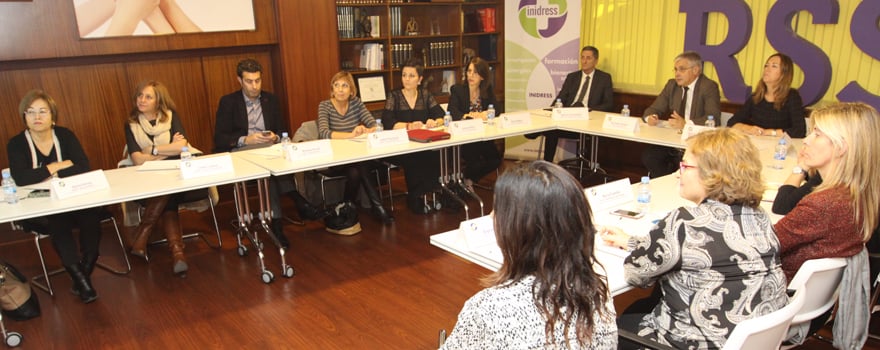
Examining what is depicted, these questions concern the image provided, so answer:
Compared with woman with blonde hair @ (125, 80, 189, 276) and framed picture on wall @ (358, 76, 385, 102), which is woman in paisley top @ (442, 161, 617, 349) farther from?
framed picture on wall @ (358, 76, 385, 102)

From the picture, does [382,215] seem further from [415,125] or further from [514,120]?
[514,120]

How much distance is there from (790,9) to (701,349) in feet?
14.1

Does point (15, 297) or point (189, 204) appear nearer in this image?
point (15, 297)

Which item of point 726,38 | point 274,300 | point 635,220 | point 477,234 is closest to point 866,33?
point 726,38

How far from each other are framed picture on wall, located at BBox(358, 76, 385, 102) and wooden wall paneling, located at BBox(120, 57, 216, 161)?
4.96 feet

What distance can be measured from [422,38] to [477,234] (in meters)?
4.55

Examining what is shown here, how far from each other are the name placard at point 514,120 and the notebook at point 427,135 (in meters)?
0.64

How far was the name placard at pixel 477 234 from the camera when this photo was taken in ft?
8.80

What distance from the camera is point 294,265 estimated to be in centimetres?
432

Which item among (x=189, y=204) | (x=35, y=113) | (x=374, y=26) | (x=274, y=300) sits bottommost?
(x=274, y=300)

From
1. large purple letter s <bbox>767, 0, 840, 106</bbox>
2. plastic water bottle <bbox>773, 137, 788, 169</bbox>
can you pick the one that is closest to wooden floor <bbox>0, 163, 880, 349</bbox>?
plastic water bottle <bbox>773, 137, 788, 169</bbox>

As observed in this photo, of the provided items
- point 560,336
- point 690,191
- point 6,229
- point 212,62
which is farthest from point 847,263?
point 6,229

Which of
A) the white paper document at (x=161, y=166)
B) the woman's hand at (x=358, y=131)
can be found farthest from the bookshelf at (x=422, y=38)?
the white paper document at (x=161, y=166)

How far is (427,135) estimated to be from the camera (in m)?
4.75
